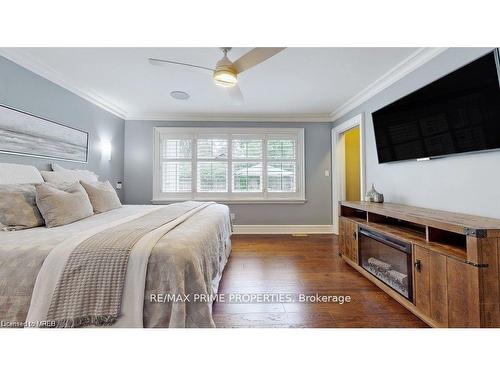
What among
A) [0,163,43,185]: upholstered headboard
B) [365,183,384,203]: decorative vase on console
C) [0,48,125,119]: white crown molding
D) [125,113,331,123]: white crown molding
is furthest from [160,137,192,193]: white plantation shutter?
[365,183,384,203]: decorative vase on console

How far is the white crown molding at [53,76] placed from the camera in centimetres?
221

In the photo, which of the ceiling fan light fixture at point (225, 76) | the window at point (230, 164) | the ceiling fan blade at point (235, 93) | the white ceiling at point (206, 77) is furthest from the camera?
the window at point (230, 164)

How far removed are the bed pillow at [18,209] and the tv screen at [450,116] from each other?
10.8 ft

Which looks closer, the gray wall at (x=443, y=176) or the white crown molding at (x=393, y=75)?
the gray wall at (x=443, y=176)

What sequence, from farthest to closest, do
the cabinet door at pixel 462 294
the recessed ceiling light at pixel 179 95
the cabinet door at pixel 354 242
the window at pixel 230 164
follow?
the window at pixel 230 164 < the recessed ceiling light at pixel 179 95 < the cabinet door at pixel 354 242 < the cabinet door at pixel 462 294

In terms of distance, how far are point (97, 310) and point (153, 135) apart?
3.80 m

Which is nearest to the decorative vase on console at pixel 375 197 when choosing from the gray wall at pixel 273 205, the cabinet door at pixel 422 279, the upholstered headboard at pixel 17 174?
the cabinet door at pixel 422 279

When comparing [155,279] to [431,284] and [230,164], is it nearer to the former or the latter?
[431,284]

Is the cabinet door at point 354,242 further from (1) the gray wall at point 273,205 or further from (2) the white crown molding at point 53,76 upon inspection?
(2) the white crown molding at point 53,76

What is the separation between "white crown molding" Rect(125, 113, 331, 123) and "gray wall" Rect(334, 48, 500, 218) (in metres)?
1.41

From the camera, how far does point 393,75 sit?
2.66 m

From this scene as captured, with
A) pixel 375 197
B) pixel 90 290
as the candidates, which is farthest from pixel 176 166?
pixel 90 290
